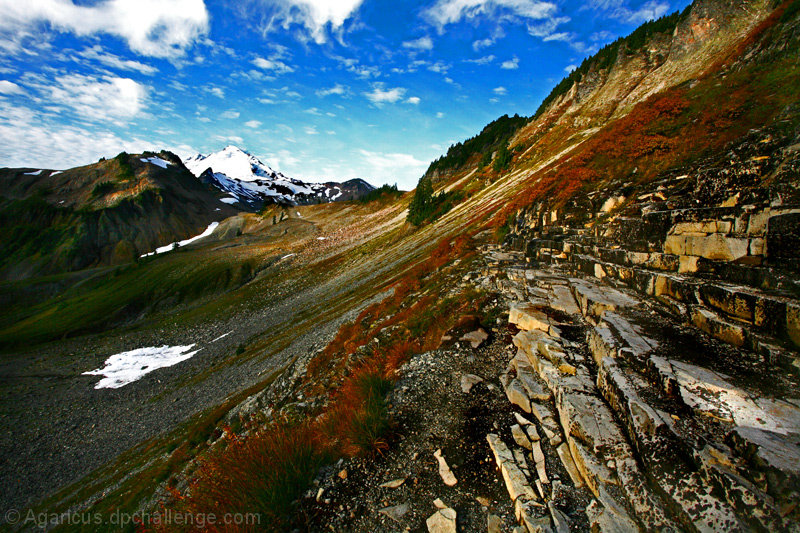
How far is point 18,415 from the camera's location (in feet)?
111

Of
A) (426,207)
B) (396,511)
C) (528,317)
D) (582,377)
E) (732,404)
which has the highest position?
(426,207)

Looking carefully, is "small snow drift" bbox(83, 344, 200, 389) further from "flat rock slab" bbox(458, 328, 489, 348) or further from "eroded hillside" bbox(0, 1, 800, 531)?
"flat rock slab" bbox(458, 328, 489, 348)

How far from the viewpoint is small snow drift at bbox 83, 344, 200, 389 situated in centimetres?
3935

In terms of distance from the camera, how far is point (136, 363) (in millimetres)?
44344

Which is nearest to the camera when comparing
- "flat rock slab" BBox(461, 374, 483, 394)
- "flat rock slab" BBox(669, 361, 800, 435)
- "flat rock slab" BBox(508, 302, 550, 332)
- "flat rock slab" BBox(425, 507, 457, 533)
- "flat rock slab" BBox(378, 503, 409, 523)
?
"flat rock slab" BBox(669, 361, 800, 435)

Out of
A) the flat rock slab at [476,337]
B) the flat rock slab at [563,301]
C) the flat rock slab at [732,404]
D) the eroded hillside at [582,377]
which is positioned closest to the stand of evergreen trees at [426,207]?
the eroded hillside at [582,377]

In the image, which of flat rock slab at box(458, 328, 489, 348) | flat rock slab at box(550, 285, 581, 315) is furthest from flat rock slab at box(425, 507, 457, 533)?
flat rock slab at box(550, 285, 581, 315)

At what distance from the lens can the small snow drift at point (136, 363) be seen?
129 ft

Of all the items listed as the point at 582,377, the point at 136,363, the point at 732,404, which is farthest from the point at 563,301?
the point at 136,363

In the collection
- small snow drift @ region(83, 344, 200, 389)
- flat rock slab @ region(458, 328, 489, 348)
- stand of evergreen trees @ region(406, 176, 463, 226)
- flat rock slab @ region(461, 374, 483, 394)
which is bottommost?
small snow drift @ region(83, 344, 200, 389)

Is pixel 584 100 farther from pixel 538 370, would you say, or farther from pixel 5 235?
pixel 5 235

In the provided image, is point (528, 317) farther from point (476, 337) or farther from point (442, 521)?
point (442, 521)

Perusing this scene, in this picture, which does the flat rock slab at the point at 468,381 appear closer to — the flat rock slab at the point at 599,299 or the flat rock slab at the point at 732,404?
the flat rock slab at the point at 732,404

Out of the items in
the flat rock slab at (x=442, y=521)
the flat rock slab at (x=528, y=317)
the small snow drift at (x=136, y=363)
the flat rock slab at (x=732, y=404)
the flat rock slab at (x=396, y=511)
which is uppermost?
the flat rock slab at (x=732, y=404)
